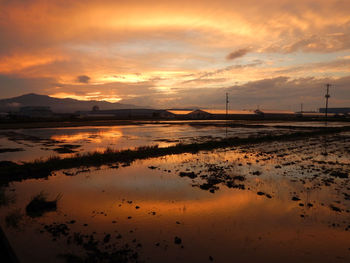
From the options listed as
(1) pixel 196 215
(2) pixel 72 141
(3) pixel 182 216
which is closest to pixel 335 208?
(1) pixel 196 215

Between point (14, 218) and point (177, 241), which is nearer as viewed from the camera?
point (177, 241)

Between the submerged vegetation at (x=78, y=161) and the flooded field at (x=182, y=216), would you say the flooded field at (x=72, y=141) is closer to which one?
the submerged vegetation at (x=78, y=161)

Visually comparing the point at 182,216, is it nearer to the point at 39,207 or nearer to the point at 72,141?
the point at 39,207

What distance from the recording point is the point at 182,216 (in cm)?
788

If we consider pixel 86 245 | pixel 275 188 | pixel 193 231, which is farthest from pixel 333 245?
pixel 86 245

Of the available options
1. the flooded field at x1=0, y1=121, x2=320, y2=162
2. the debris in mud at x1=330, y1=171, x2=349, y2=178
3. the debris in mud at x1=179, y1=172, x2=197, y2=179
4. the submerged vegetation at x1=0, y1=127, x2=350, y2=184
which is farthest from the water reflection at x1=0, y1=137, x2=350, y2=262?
the flooded field at x1=0, y1=121, x2=320, y2=162

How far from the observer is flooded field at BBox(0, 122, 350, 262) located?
19.3 feet

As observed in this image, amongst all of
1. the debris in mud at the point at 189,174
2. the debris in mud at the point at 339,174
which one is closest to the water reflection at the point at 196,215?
the debris in mud at the point at 189,174

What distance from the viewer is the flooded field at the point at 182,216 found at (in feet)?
19.3

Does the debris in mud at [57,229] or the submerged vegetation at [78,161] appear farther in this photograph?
the submerged vegetation at [78,161]

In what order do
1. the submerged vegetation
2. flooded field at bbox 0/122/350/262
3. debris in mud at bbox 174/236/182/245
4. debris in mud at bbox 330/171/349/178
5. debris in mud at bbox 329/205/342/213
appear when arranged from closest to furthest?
flooded field at bbox 0/122/350/262
debris in mud at bbox 174/236/182/245
debris in mud at bbox 329/205/342/213
debris in mud at bbox 330/171/349/178
the submerged vegetation

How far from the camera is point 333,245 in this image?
20.3ft

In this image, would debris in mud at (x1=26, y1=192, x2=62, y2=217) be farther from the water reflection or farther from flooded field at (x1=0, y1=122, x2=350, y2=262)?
the water reflection

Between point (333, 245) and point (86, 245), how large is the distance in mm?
6371
